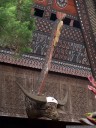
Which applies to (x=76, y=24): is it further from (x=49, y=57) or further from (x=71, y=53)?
(x=49, y=57)

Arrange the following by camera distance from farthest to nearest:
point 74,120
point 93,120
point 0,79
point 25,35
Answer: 1. point 74,120
2. point 0,79
3. point 25,35
4. point 93,120

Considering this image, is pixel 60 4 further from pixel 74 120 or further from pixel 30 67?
pixel 74 120

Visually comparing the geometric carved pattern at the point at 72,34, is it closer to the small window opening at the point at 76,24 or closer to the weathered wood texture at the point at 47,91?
the small window opening at the point at 76,24

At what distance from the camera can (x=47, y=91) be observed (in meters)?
8.95

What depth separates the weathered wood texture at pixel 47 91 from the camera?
846 cm

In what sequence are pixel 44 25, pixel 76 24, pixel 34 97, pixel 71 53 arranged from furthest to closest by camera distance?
pixel 76 24 < pixel 71 53 < pixel 44 25 < pixel 34 97

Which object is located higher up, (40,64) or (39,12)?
(39,12)

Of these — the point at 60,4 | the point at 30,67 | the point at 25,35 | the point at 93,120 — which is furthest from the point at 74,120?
the point at 93,120

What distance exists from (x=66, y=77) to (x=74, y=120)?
99cm

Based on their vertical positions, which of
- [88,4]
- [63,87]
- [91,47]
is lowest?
[63,87]

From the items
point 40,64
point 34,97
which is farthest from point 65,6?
point 34,97

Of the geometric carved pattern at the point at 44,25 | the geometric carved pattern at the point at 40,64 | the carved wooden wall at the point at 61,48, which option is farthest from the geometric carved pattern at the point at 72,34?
the geometric carved pattern at the point at 40,64

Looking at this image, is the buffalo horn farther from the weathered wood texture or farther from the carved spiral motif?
the carved spiral motif

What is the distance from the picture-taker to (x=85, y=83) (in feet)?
31.5
